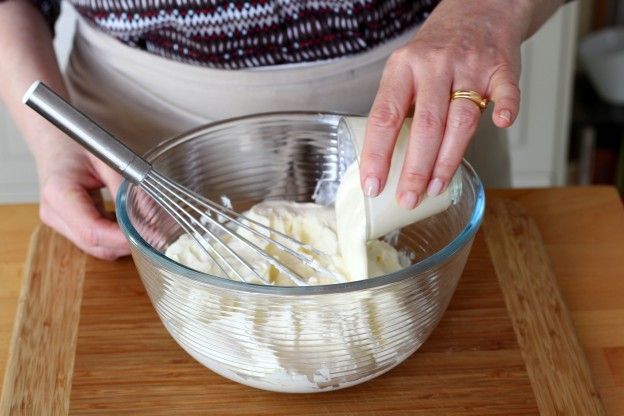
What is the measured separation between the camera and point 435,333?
2.55ft

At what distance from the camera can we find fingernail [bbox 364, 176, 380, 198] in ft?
2.17

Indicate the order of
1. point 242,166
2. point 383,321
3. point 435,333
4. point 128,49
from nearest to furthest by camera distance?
point 383,321 → point 435,333 → point 242,166 → point 128,49

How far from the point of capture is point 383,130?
0.67m

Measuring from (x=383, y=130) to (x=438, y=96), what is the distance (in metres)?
0.05

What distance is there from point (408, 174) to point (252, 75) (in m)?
0.36

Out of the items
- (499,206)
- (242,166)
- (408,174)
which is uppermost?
(408,174)

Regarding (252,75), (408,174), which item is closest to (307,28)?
(252,75)

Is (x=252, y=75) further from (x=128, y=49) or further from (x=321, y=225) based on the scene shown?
(x=321, y=225)

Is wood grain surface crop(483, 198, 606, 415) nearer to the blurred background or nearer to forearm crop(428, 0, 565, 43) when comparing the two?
forearm crop(428, 0, 565, 43)

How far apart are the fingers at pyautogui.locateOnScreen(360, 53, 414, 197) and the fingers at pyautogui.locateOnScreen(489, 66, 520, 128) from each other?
0.07 m

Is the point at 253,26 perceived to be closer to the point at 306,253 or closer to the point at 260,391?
the point at 306,253

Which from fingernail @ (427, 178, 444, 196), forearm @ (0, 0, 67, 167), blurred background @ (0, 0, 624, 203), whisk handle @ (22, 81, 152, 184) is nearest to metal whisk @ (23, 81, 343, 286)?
whisk handle @ (22, 81, 152, 184)

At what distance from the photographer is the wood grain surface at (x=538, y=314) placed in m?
0.71

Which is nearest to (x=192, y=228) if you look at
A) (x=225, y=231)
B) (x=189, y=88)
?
(x=225, y=231)
